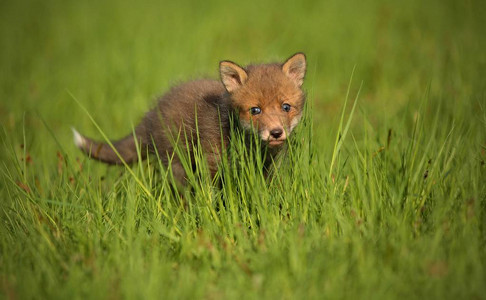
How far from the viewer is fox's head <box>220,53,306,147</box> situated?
13.8 ft

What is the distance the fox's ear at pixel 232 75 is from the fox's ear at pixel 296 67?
0.37 meters

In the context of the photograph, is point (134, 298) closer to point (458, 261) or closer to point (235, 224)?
point (235, 224)

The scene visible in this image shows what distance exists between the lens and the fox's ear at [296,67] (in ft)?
14.5

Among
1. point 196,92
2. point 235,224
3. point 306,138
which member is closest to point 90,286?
point 235,224

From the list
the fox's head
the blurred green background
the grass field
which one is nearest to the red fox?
the fox's head

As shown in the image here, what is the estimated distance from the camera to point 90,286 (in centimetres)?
280

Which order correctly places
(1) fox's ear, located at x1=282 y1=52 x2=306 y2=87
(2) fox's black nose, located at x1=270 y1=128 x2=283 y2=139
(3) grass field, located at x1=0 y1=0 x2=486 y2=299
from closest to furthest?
(3) grass field, located at x1=0 y1=0 x2=486 y2=299
(2) fox's black nose, located at x1=270 y1=128 x2=283 y2=139
(1) fox's ear, located at x1=282 y1=52 x2=306 y2=87

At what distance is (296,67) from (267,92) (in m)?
0.43

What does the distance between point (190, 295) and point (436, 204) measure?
67.9 inches

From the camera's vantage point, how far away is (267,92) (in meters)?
4.26

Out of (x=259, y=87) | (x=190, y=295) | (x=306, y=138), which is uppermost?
(x=259, y=87)

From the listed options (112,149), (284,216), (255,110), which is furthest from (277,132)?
(112,149)

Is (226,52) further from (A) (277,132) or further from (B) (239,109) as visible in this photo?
(A) (277,132)

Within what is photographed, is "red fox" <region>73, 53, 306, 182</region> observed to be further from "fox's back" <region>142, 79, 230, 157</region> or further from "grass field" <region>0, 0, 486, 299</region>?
"grass field" <region>0, 0, 486, 299</region>
